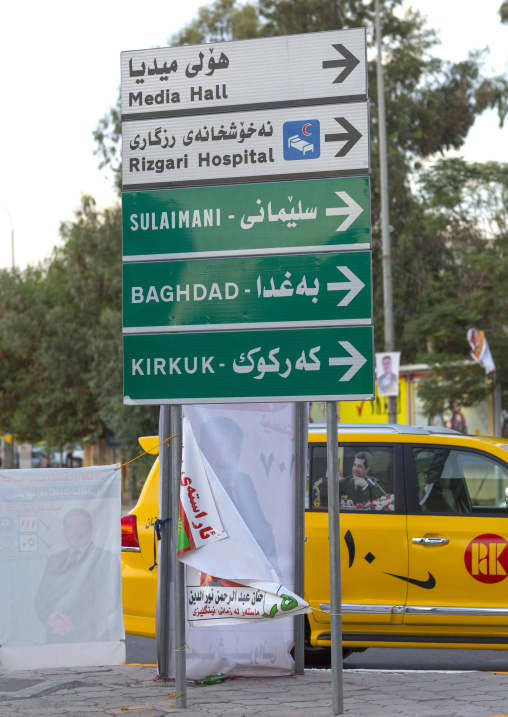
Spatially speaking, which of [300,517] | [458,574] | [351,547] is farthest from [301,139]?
[458,574]

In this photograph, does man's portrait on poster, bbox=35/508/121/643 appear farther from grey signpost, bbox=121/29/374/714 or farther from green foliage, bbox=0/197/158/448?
green foliage, bbox=0/197/158/448

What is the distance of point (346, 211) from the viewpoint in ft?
18.0

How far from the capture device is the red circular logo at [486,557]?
6727mm

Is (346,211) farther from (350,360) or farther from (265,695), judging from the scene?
(265,695)

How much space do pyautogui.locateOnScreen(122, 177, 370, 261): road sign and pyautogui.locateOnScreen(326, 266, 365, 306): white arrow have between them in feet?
0.47

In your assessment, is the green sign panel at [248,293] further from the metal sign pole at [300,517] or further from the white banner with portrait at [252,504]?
the metal sign pole at [300,517]

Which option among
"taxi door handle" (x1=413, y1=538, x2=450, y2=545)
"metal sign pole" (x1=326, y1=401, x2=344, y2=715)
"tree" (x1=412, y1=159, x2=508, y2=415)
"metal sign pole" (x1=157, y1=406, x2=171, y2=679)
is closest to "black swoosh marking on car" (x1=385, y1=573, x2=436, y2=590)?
"taxi door handle" (x1=413, y1=538, x2=450, y2=545)

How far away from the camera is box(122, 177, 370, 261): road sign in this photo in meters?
5.48

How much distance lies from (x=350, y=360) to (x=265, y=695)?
2168mm

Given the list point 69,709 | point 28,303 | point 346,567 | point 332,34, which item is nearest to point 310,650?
point 346,567

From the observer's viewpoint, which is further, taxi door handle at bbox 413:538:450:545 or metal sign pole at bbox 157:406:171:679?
taxi door handle at bbox 413:538:450:545

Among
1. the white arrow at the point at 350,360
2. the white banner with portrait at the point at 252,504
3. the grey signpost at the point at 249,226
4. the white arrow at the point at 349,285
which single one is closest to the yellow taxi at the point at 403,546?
the white banner with portrait at the point at 252,504

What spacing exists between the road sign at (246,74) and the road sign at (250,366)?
1.41 meters

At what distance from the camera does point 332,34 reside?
5590 mm
